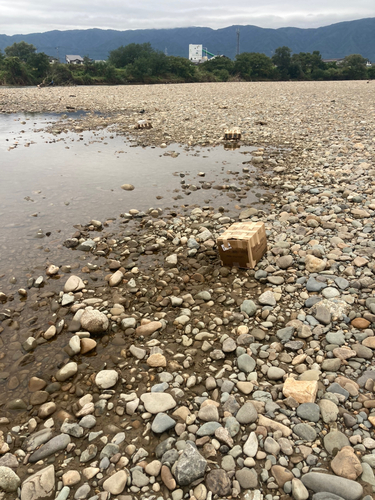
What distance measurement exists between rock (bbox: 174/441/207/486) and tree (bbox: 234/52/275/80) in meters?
77.5

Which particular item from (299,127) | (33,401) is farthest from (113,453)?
(299,127)

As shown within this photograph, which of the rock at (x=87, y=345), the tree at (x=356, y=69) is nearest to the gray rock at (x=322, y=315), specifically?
the rock at (x=87, y=345)

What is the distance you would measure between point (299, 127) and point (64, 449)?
57.1ft

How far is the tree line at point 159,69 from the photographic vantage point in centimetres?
5869

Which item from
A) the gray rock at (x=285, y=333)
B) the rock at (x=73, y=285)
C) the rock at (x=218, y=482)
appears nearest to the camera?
the rock at (x=218, y=482)

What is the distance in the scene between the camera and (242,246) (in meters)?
5.44

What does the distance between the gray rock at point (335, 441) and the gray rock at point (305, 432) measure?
112 millimetres

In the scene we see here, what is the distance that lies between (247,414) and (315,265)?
3040 mm

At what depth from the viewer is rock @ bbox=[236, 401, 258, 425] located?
3160mm

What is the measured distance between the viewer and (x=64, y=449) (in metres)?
3.02

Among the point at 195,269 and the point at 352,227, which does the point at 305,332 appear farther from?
the point at 352,227

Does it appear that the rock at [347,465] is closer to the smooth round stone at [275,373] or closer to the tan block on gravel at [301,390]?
the tan block on gravel at [301,390]

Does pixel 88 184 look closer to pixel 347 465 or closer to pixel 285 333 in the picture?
pixel 285 333

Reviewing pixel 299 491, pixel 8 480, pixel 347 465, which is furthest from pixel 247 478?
pixel 8 480
